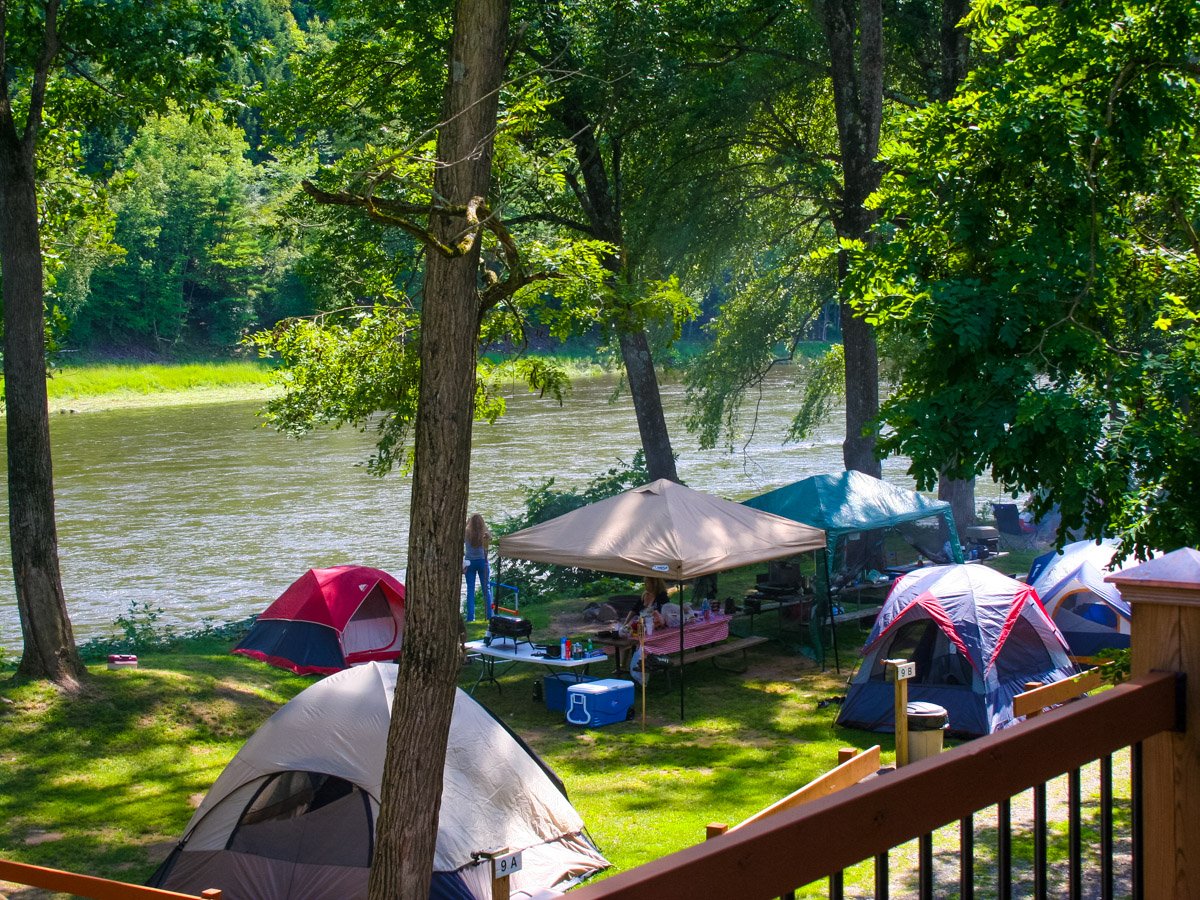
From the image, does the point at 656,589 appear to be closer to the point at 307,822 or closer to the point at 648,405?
the point at 307,822

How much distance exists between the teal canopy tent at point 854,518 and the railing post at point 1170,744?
40.7 ft

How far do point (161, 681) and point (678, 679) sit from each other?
18.1 ft

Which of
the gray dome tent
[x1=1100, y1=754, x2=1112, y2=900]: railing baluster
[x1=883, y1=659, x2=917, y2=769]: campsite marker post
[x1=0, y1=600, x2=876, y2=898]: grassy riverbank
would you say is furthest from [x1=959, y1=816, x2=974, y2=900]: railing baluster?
[x1=883, y1=659, x2=917, y2=769]: campsite marker post

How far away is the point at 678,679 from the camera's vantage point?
46.9 feet

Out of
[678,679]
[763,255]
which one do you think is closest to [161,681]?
[678,679]

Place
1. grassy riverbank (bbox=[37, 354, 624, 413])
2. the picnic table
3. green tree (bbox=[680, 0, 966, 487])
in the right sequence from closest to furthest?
the picnic table
green tree (bbox=[680, 0, 966, 487])
grassy riverbank (bbox=[37, 354, 624, 413])

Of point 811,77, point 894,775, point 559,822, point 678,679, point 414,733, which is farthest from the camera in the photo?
point 811,77

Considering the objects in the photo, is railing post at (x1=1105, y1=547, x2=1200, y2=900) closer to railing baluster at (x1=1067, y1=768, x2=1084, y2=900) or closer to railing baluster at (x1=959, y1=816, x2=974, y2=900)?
railing baluster at (x1=1067, y1=768, x2=1084, y2=900)

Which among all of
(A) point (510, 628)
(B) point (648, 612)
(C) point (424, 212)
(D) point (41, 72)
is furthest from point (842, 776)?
(D) point (41, 72)

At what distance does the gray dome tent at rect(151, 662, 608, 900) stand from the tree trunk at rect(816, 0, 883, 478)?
844cm

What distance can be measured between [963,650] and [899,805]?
10.0m

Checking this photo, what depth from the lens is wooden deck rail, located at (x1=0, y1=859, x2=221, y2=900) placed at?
531 centimetres

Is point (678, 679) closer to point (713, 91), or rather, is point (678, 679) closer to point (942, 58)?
point (713, 91)

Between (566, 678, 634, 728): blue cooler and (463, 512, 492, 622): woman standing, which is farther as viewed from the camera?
(463, 512, 492, 622): woman standing
